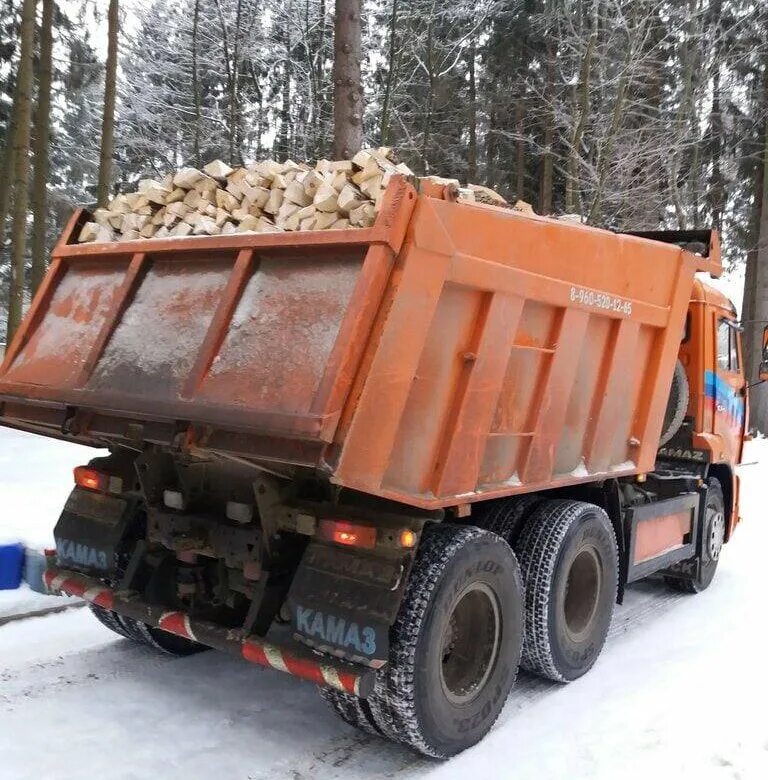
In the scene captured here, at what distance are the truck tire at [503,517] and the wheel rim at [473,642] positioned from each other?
58 cm

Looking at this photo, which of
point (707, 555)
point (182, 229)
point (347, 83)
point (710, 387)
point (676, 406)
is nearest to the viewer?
point (182, 229)

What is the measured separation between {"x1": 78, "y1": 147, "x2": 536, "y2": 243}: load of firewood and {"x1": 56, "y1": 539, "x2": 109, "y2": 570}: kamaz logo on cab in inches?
69.3

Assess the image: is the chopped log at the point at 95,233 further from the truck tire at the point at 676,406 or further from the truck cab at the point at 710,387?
the truck cab at the point at 710,387

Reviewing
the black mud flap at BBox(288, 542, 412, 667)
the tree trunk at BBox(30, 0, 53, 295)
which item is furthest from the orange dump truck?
the tree trunk at BBox(30, 0, 53, 295)

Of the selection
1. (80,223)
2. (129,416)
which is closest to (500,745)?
(129,416)

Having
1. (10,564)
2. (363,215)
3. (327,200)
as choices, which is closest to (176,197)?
(327,200)

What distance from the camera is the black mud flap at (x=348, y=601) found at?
3359 millimetres

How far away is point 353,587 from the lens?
3.47 meters

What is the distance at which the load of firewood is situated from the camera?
3562 mm

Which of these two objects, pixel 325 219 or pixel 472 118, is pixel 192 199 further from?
pixel 472 118

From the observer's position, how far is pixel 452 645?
396cm

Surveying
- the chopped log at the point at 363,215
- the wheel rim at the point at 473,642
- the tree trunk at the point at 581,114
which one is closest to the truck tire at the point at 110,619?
the wheel rim at the point at 473,642

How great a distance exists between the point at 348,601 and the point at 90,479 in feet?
6.55

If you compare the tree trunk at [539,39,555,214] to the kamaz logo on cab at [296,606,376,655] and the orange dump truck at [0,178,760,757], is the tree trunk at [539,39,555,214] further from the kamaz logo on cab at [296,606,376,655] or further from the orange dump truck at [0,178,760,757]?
the kamaz logo on cab at [296,606,376,655]
